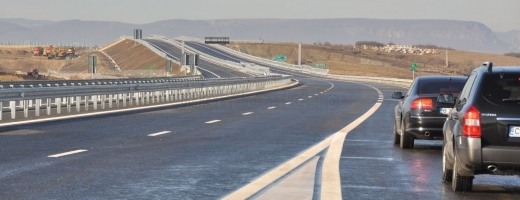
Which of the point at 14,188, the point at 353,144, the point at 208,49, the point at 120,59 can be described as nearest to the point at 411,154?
the point at 353,144

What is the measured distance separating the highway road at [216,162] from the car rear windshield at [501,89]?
108 cm

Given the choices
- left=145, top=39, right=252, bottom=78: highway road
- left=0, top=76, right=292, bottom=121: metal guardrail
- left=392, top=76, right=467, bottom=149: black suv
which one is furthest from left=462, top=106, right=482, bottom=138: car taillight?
left=145, top=39, right=252, bottom=78: highway road

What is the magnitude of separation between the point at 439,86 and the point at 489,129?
24.6ft

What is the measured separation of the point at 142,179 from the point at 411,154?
598cm

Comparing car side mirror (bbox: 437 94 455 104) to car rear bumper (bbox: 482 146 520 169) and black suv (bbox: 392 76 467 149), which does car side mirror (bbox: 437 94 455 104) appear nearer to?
car rear bumper (bbox: 482 146 520 169)

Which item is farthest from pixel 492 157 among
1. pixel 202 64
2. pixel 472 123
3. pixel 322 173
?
pixel 202 64

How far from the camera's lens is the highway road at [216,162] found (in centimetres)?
1089

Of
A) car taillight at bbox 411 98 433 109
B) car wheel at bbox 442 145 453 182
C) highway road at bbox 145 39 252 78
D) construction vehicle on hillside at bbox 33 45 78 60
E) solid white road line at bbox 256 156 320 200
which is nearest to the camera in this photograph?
solid white road line at bbox 256 156 320 200

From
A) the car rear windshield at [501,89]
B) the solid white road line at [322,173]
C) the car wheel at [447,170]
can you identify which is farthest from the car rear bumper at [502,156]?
the solid white road line at [322,173]

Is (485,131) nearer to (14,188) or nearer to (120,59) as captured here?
(14,188)

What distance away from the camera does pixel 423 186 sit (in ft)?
38.4

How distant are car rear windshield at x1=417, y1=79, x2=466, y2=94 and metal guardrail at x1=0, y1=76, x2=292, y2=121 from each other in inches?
449

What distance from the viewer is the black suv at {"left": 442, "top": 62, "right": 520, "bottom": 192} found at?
10.7 metres

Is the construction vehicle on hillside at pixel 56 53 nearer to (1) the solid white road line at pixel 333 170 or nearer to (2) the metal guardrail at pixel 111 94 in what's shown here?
(2) the metal guardrail at pixel 111 94
